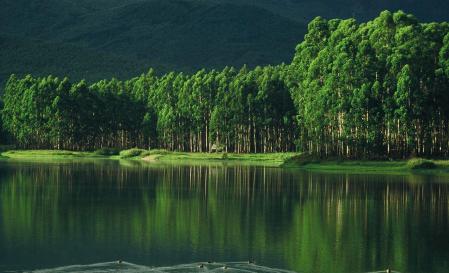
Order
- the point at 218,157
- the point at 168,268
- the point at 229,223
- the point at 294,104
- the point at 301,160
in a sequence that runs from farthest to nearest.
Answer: the point at 218,157 → the point at 294,104 → the point at 301,160 → the point at 229,223 → the point at 168,268

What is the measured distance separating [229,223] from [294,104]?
275 feet

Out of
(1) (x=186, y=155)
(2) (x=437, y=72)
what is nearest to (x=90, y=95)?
(1) (x=186, y=155)

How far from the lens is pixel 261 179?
79062 millimetres

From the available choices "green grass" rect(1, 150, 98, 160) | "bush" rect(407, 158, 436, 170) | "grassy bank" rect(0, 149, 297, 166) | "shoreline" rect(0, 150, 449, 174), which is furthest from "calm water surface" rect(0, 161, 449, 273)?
"green grass" rect(1, 150, 98, 160)

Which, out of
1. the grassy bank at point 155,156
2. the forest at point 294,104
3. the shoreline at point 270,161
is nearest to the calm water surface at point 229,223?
the shoreline at point 270,161

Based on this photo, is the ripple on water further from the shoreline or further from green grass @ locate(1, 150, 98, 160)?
green grass @ locate(1, 150, 98, 160)

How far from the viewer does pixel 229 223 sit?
4447 cm

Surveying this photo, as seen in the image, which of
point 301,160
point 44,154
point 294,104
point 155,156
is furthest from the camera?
point 44,154

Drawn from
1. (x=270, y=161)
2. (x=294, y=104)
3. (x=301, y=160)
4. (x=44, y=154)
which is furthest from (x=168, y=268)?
(x=44, y=154)

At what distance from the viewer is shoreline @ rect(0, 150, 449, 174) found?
9100cm

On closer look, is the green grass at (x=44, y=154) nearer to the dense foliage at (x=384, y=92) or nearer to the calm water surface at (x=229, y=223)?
the dense foliage at (x=384, y=92)

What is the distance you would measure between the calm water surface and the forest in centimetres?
2441

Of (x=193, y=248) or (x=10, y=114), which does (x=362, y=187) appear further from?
(x=10, y=114)

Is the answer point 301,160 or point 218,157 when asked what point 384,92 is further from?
point 218,157
